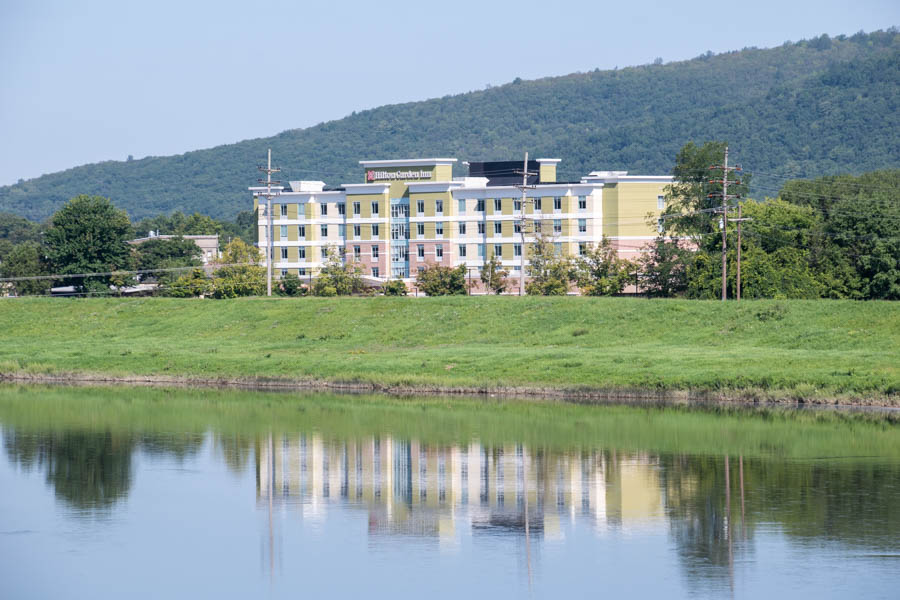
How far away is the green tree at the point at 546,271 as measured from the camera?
10969cm

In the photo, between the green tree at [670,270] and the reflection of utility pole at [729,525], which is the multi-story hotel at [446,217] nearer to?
the green tree at [670,270]

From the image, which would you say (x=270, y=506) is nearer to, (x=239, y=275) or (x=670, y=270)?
(x=670, y=270)

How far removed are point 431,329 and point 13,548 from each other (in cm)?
5138

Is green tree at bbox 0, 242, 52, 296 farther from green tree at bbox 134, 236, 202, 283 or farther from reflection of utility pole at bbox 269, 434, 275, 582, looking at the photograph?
reflection of utility pole at bbox 269, 434, 275, 582

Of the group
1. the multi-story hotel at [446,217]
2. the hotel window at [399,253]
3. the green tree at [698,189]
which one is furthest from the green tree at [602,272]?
the hotel window at [399,253]

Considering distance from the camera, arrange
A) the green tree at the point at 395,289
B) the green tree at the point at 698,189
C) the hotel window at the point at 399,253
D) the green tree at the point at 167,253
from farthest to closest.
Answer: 1. the green tree at the point at 167,253
2. the hotel window at the point at 399,253
3. the green tree at the point at 395,289
4. the green tree at the point at 698,189

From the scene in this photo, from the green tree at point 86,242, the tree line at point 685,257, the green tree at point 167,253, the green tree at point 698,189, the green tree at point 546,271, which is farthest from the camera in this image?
the green tree at point 167,253

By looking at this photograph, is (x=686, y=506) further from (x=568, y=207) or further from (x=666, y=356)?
(x=568, y=207)

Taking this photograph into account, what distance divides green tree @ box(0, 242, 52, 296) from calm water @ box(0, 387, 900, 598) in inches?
3047

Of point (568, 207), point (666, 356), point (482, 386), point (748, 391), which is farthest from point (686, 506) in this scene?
point (568, 207)

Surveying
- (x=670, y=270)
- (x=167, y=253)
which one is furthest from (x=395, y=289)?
(x=167, y=253)

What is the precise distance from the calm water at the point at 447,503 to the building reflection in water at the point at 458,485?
11cm

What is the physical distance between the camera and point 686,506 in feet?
106

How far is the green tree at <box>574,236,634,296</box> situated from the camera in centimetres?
10862
